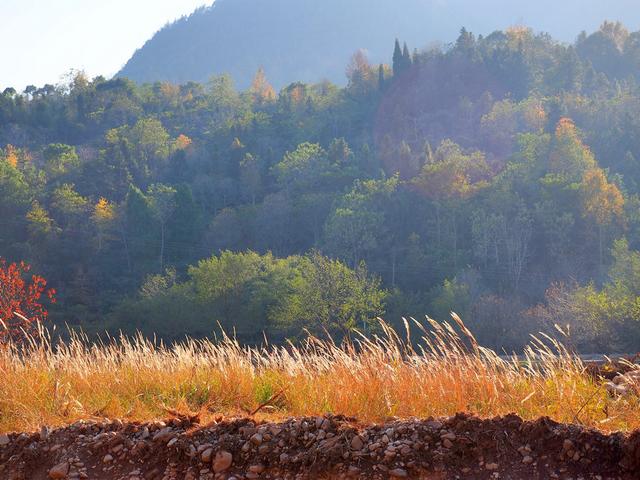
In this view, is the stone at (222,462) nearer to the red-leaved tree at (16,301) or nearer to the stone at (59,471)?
the stone at (59,471)

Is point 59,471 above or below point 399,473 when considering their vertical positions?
above

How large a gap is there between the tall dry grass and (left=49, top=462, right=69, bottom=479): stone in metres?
0.73

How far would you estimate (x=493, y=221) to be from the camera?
4966 centimetres

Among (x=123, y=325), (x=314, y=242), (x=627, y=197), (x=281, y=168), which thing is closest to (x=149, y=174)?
(x=281, y=168)

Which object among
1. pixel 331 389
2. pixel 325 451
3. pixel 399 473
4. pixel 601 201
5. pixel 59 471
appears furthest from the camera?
pixel 601 201

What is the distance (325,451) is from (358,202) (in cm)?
5240

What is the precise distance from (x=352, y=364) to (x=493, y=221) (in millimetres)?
46500

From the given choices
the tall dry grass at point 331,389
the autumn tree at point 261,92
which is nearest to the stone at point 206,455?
the tall dry grass at point 331,389

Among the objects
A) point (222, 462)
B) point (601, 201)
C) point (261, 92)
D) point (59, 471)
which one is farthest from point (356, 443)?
point (261, 92)

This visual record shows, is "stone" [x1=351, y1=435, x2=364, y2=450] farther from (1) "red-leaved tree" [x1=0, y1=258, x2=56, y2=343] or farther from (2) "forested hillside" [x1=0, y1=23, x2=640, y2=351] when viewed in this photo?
(2) "forested hillside" [x1=0, y1=23, x2=640, y2=351]

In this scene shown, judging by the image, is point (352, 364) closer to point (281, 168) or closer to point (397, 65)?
point (281, 168)

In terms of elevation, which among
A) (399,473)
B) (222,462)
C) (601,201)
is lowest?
(601,201)

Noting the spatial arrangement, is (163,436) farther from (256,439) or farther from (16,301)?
(16,301)

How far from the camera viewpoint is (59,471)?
382 centimetres
